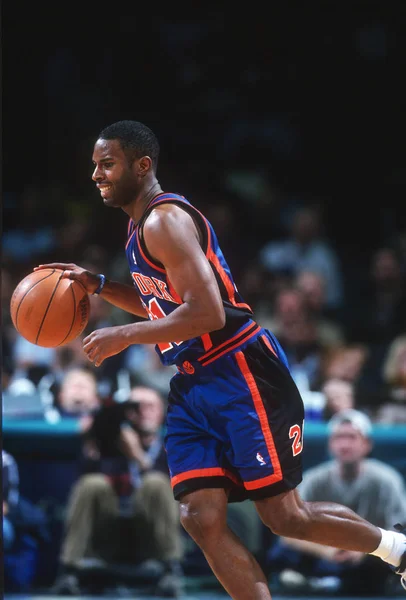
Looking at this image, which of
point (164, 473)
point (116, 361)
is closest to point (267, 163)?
point (116, 361)

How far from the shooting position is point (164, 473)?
6.73 metres

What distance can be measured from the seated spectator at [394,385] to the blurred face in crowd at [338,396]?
0.24 m

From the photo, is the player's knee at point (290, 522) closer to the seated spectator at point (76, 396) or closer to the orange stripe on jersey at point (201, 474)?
the orange stripe on jersey at point (201, 474)

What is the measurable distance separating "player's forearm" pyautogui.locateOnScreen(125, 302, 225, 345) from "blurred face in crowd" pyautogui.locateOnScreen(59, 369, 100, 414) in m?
3.37

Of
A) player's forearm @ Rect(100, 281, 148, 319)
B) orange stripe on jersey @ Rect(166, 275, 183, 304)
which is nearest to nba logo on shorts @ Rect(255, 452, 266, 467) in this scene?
orange stripe on jersey @ Rect(166, 275, 183, 304)

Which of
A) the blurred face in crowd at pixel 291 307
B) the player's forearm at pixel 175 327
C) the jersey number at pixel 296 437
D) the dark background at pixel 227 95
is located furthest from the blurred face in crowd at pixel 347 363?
the player's forearm at pixel 175 327

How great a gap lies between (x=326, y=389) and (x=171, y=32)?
5714mm

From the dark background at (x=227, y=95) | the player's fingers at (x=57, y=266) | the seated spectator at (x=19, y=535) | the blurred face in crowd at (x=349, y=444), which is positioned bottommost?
the seated spectator at (x=19, y=535)

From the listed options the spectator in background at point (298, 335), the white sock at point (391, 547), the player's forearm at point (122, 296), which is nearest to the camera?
the white sock at point (391, 547)

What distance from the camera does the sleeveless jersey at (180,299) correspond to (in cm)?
387

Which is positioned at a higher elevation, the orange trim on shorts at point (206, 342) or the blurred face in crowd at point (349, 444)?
the orange trim on shorts at point (206, 342)

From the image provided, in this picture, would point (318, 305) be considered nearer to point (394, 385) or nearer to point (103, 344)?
point (394, 385)

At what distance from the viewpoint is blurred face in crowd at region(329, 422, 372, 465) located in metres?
6.67

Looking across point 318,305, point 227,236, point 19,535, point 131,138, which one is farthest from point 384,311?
point 131,138
